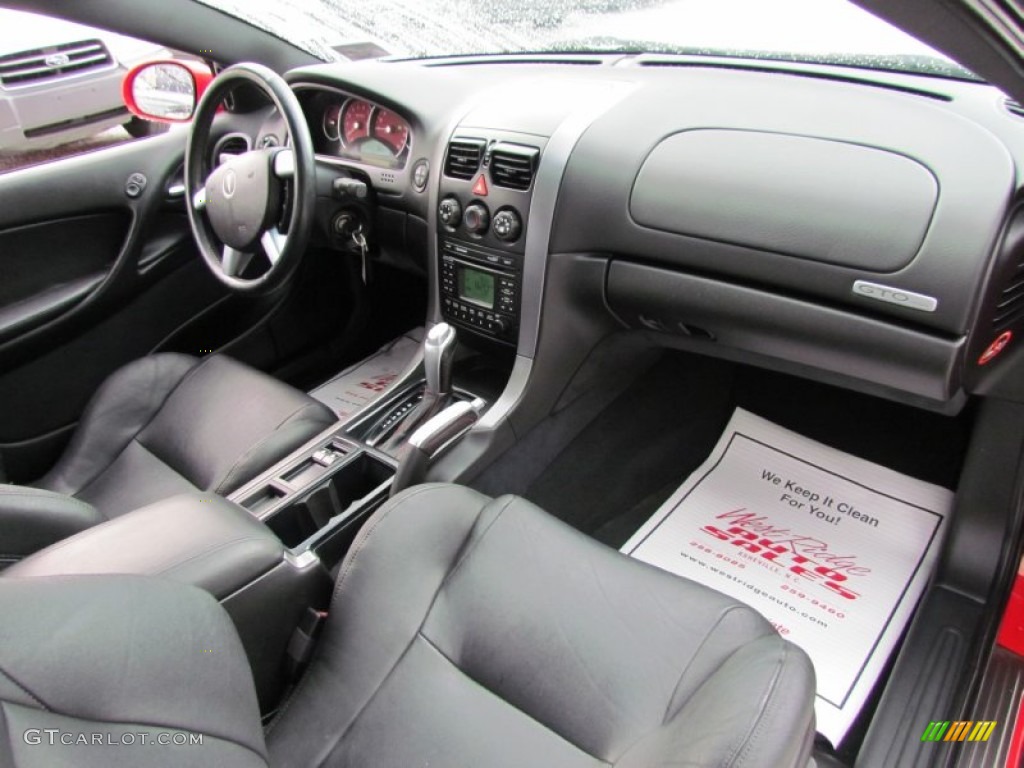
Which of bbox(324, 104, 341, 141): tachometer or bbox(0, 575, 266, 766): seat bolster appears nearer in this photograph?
bbox(0, 575, 266, 766): seat bolster

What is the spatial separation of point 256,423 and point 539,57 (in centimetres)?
95

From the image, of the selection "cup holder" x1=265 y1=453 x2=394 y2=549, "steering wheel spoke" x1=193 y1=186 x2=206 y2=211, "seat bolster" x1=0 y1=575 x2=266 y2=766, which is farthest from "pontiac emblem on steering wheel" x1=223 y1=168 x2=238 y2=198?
"seat bolster" x1=0 y1=575 x2=266 y2=766

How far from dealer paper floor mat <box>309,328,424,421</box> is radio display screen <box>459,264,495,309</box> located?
44 centimetres

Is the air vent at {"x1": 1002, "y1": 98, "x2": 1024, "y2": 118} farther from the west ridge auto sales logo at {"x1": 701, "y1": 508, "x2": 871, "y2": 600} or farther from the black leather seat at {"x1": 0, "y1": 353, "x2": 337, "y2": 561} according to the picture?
the black leather seat at {"x1": 0, "y1": 353, "x2": 337, "y2": 561}

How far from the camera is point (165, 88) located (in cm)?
186

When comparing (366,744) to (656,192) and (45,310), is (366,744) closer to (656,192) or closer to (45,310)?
(656,192)

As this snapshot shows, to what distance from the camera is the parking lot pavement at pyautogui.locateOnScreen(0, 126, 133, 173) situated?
5.76ft

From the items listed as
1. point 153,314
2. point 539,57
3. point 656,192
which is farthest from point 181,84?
point 656,192

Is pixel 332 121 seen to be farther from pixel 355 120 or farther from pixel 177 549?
pixel 177 549

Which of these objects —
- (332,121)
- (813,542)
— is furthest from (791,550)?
(332,121)

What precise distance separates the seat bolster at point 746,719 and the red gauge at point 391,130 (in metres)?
1.20

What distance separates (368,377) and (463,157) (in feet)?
2.55

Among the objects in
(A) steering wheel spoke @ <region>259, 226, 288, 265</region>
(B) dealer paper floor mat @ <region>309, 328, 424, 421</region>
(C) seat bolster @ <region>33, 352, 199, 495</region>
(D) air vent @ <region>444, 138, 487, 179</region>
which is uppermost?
(D) air vent @ <region>444, 138, 487, 179</region>

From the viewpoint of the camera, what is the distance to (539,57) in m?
1.70
